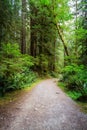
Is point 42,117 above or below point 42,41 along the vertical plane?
below

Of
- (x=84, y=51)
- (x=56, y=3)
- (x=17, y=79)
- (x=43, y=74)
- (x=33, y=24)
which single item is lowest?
(x=43, y=74)

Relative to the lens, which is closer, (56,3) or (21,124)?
(21,124)

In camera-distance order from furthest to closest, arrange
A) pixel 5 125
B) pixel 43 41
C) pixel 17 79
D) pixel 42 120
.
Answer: pixel 43 41 < pixel 17 79 < pixel 42 120 < pixel 5 125

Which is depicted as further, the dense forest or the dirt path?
the dense forest

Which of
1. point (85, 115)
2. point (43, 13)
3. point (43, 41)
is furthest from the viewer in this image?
point (43, 41)

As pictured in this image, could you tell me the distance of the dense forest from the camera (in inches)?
399

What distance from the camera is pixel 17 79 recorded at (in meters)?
11.8

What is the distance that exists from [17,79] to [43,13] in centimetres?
1354

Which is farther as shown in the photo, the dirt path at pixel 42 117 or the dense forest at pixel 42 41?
the dense forest at pixel 42 41

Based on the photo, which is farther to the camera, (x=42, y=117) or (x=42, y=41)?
(x=42, y=41)

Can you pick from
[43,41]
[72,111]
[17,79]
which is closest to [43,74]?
[43,41]

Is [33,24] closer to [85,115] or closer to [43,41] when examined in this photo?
[43,41]

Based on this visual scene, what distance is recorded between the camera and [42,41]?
25.8m

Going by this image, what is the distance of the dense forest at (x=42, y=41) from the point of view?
10140mm
